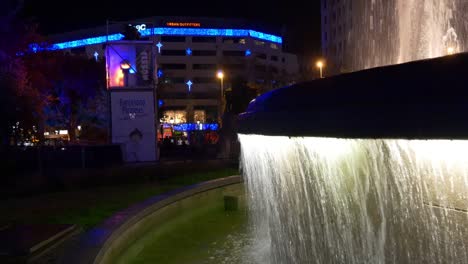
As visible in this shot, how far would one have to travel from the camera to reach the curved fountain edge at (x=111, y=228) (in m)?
5.87

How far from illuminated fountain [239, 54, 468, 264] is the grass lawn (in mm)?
4787

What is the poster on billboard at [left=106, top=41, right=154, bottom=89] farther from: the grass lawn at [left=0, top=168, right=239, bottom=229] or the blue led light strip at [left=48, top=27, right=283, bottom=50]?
the blue led light strip at [left=48, top=27, right=283, bottom=50]

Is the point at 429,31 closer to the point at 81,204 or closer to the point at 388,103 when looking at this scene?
the point at 388,103

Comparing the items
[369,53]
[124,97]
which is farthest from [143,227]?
[124,97]

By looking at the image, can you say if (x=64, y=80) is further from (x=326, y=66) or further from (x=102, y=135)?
(x=326, y=66)

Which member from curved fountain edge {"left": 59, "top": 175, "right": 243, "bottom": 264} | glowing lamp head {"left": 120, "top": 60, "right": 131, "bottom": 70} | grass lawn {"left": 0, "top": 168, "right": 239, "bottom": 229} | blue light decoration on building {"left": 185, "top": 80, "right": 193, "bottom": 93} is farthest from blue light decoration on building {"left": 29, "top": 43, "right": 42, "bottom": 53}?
blue light decoration on building {"left": 185, "top": 80, "right": 193, "bottom": 93}

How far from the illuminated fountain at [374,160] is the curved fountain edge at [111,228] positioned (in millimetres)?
2476

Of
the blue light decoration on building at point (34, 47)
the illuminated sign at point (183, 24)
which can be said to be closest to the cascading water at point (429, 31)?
the blue light decoration on building at point (34, 47)

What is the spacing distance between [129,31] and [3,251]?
19568 mm

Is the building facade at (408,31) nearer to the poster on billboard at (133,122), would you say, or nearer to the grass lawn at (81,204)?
the grass lawn at (81,204)

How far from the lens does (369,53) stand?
7902mm

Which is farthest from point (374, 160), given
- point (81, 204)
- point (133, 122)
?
point (133, 122)

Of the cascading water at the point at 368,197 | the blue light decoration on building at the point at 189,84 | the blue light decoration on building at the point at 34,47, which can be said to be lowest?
the cascading water at the point at 368,197

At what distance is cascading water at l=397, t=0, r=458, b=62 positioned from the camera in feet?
22.0
